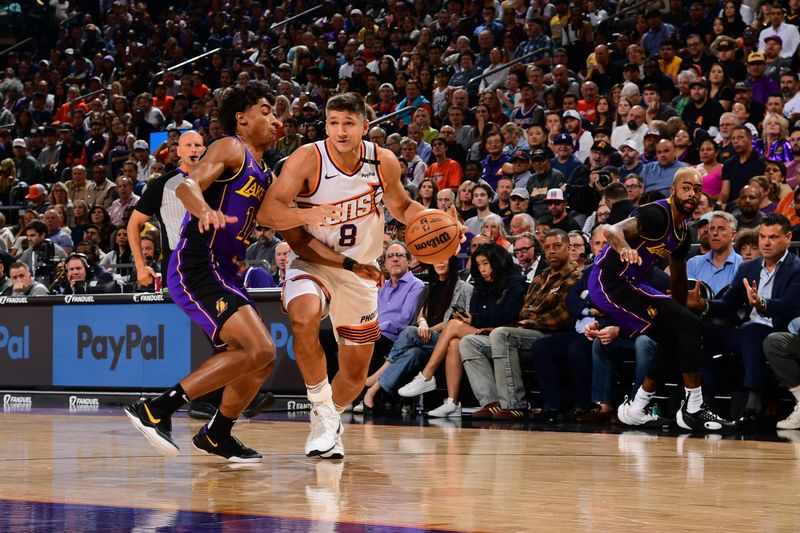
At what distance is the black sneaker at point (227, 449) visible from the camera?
6.17 m

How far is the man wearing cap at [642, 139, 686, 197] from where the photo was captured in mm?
11977

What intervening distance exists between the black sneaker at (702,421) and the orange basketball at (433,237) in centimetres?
305

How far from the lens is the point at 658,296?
8.72 m

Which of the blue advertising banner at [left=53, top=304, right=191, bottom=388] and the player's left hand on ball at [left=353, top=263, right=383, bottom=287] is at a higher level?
the player's left hand on ball at [left=353, top=263, right=383, bottom=287]

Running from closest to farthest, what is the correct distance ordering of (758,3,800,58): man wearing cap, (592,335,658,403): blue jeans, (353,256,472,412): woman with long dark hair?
(592,335,658,403): blue jeans < (353,256,472,412): woman with long dark hair < (758,3,800,58): man wearing cap

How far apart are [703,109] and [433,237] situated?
7799 millimetres

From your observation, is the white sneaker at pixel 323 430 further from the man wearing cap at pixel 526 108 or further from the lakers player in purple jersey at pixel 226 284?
the man wearing cap at pixel 526 108

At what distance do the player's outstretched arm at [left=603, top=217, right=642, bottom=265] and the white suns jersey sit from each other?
90.5 inches

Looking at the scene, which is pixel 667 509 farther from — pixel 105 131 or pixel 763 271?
pixel 105 131

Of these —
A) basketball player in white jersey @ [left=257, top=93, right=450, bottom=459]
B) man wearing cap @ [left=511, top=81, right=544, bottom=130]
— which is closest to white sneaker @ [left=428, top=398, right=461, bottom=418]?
basketball player in white jersey @ [left=257, top=93, right=450, bottom=459]

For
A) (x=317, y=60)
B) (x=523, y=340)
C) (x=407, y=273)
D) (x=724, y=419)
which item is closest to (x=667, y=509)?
(x=724, y=419)

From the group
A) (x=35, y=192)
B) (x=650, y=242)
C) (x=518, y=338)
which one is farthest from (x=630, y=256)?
(x=35, y=192)

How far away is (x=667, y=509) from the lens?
435 centimetres

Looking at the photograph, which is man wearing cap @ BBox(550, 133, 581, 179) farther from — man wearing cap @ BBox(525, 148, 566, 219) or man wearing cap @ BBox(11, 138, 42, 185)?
man wearing cap @ BBox(11, 138, 42, 185)
